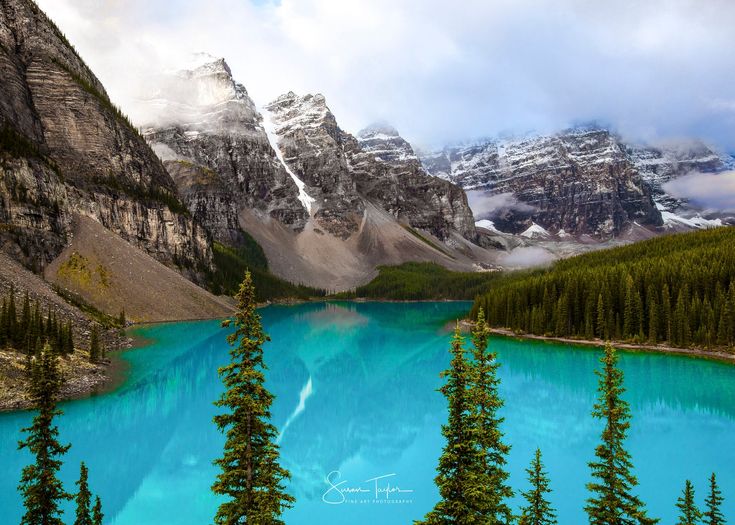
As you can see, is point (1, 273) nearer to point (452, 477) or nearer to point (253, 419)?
point (253, 419)

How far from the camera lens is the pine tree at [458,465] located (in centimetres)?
1298

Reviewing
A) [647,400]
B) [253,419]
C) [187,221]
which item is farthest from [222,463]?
[187,221]

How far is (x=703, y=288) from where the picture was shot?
74875mm

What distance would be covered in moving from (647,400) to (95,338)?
51071 mm

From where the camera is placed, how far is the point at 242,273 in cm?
16262

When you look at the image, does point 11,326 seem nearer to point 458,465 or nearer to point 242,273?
point 458,465

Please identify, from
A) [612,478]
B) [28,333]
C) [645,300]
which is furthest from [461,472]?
[645,300]

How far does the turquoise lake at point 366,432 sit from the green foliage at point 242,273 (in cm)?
7954

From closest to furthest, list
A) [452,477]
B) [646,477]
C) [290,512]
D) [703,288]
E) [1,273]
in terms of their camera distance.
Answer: [452,477]
[290,512]
[646,477]
[1,273]
[703,288]

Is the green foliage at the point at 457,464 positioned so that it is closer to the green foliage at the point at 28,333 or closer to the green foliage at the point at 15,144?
the green foliage at the point at 28,333

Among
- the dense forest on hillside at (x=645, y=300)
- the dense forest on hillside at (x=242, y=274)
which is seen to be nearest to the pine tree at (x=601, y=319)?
the dense forest on hillside at (x=645, y=300)

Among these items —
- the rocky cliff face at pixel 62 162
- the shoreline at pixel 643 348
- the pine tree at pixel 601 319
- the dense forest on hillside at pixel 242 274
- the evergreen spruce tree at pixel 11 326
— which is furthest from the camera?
the dense forest on hillside at pixel 242 274

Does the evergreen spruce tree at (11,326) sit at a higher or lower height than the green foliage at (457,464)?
higher

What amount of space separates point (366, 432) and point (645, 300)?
59.2 meters
